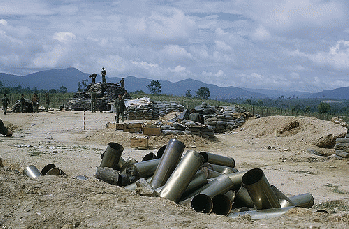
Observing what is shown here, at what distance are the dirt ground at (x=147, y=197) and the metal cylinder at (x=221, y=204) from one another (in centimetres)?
66

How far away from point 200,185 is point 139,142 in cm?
697

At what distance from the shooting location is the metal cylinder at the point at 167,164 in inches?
196

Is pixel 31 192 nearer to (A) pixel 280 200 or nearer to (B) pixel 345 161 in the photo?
(A) pixel 280 200

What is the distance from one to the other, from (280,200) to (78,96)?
27.9 m

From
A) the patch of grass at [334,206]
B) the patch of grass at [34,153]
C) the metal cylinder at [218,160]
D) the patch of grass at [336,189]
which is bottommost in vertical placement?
the patch of grass at [336,189]

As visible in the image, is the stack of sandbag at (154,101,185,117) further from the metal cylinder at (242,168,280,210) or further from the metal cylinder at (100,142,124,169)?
the metal cylinder at (242,168,280,210)

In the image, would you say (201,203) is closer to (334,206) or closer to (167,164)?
(167,164)

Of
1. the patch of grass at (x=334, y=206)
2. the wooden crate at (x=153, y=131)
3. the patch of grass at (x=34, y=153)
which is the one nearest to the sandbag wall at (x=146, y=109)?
the wooden crate at (x=153, y=131)

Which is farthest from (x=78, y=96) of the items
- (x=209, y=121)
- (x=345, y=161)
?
(x=345, y=161)

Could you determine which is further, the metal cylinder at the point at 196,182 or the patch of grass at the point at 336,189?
the patch of grass at the point at 336,189

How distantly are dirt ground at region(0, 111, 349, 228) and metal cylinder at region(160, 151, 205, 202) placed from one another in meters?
0.37

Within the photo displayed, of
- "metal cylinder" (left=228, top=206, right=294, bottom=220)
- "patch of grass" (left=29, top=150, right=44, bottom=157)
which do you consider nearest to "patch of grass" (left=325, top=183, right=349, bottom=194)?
"metal cylinder" (left=228, top=206, right=294, bottom=220)

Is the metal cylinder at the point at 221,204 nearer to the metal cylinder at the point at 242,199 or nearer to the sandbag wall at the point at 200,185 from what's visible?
the sandbag wall at the point at 200,185

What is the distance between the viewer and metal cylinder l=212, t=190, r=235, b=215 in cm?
439
